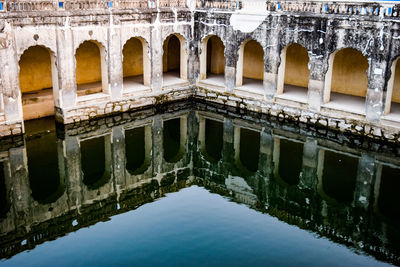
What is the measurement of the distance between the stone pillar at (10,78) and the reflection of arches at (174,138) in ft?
16.0

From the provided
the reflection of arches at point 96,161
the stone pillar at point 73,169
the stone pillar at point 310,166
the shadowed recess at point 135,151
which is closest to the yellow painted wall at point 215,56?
the shadowed recess at point 135,151

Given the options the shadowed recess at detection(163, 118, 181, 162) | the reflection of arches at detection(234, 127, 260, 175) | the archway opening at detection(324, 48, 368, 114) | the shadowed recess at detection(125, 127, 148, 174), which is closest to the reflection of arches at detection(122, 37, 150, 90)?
the shadowed recess at detection(163, 118, 181, 162)

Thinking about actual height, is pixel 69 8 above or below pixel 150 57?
above

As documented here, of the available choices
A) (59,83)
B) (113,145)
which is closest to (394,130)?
(113,145)

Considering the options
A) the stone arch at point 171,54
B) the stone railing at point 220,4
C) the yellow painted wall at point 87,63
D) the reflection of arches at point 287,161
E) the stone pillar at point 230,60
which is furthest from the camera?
the stone arch at point 171,54

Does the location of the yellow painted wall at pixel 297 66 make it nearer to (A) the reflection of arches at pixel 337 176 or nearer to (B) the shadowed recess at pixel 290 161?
(B) the shadowed recess at pixel 290 161

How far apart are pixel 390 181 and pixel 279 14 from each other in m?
7.40

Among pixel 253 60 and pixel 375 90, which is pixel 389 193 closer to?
pixel 375 90

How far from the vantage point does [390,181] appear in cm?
1210

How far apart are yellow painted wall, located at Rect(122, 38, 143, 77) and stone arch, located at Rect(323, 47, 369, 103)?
8753 mm

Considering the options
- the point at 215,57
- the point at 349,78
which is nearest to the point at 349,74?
the point at 349,78

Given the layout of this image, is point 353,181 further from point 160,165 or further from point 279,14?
point 279,14

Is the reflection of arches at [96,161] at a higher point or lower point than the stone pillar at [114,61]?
lower

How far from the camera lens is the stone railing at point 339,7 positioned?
1377 centimetres
